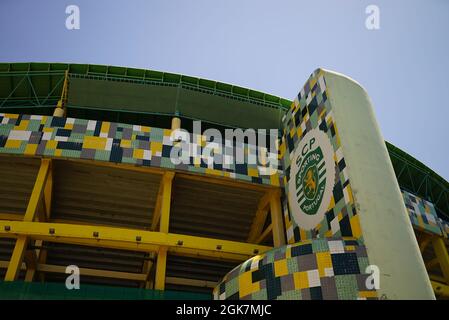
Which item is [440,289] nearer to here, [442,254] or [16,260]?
[442,254]

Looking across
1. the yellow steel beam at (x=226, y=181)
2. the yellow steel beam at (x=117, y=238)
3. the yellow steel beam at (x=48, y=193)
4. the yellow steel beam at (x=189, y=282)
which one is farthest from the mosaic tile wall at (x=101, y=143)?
the yellow steel beam at (x=189, y=282)

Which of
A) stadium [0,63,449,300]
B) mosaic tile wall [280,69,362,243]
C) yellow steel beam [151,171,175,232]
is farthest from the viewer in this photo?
yellow steel beam [151,171,175,232]

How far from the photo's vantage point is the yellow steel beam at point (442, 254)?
20922mm

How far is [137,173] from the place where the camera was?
17.3 metres

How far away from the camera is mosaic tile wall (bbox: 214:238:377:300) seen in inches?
388

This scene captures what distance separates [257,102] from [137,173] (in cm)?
855

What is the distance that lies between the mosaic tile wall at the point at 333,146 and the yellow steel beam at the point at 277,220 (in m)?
0.60

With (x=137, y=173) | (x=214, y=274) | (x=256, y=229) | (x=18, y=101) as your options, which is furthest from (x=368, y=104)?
(x=18, y=101)

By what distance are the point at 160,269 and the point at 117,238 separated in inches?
82.5

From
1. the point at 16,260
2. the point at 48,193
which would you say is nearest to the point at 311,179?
the point at 16,260

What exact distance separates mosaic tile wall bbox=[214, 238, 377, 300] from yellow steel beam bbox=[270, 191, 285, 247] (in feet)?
15.9

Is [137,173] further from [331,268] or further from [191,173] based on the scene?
[331,268]

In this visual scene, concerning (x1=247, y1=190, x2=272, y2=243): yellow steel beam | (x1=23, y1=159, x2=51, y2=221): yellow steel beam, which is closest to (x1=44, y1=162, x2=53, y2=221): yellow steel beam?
(x1=23, y1=159, x2=51, y2=221): yellow steel beam

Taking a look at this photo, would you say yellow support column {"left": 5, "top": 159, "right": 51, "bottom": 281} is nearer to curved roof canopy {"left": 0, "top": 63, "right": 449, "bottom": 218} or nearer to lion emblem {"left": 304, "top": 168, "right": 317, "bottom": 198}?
curved roof canopy {"left": 0, "top": 63, "right": 449, "bottom": 218}
